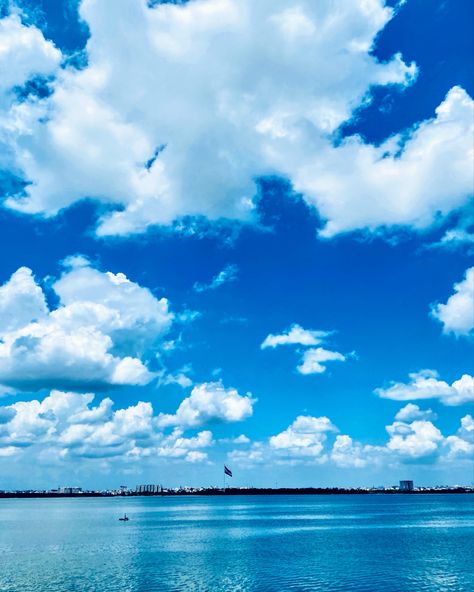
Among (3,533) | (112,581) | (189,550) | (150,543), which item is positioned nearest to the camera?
(112,581)

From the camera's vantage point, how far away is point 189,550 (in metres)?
96.6

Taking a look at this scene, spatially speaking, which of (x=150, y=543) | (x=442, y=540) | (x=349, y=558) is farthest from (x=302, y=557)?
(x=442, y=540)

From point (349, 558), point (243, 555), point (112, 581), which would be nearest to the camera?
point (112, 581)

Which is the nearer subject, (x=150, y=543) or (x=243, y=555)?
(x=243, y=555)

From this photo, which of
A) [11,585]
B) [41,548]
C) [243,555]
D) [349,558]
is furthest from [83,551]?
[349,558]

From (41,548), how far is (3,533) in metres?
43.5

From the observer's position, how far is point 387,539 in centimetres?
11638

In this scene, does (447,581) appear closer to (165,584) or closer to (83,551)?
(165,584)

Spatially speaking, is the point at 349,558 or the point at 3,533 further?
the point at 3,533

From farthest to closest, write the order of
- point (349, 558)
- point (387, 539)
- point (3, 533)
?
point (3, 533), point (387, 539), point (349, 558)

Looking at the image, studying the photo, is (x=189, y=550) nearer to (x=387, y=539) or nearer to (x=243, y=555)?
(x=243, y=555)

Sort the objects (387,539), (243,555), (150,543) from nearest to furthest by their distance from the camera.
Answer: (243,555), (150,543), (387,539)

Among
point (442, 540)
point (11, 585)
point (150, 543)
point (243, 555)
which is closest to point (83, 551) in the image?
point (150, 543)

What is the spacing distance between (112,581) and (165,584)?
22.0 feet
